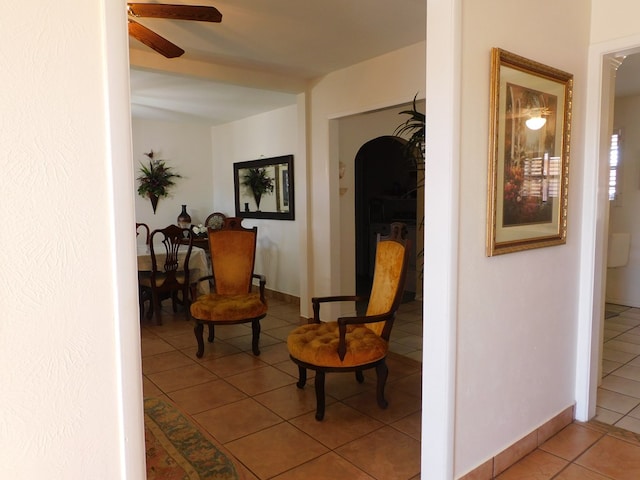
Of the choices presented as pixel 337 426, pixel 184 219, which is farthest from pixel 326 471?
pixel 184 219

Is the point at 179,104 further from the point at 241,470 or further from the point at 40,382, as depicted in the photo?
the point at 40,382

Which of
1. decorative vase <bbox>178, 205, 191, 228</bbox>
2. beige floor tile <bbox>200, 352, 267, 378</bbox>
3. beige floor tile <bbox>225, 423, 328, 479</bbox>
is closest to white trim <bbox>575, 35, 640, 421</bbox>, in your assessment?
beige floor tile <bbox>225, 423, 328, 479</bbox>

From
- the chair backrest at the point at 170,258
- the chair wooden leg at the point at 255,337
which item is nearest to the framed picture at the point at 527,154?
the chair wooden leg at the point at 255,337

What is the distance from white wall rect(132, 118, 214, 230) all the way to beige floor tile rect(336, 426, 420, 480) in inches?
199

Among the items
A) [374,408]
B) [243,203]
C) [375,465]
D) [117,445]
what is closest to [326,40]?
[374,408]

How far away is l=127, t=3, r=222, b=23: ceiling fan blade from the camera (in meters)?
A: 2.30

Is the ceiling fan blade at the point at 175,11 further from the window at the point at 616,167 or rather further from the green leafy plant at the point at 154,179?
the window at the point at 616,167

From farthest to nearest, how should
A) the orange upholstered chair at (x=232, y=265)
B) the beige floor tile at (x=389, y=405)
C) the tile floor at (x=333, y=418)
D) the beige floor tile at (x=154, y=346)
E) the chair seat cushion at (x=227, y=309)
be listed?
the orange upholstered chair at (x=232, y=265) < the beige floor tile at (x=154, y=346) < the chair seat cushion at (x=227, y=309) < the beige floor tile at (x=389, y=405) < the tile floor at (x=333, y=418)

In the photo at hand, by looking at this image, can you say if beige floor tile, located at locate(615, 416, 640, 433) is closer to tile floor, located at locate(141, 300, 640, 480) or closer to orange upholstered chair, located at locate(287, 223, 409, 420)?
tile floor, located at locate(141, 300, 640, 480)

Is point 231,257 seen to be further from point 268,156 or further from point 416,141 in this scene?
point 268,156

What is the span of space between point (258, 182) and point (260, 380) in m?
3.40

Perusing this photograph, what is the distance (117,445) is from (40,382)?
0.81 ft

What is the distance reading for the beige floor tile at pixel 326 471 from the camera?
2148 millimetres

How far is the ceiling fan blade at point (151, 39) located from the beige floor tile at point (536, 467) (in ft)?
9.84
